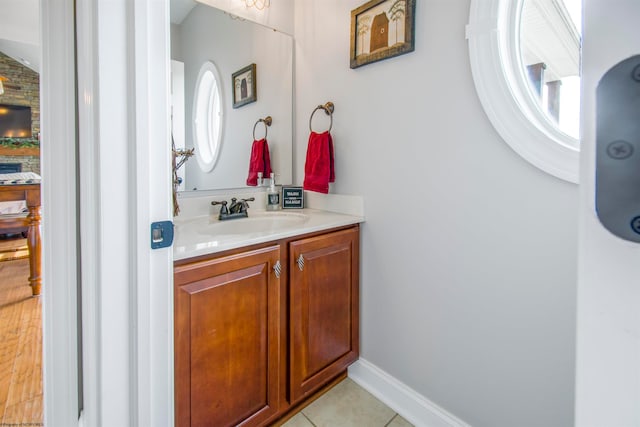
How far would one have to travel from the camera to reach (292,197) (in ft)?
6.13

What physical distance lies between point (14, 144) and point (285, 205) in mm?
6217

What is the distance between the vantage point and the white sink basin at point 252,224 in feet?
4.73

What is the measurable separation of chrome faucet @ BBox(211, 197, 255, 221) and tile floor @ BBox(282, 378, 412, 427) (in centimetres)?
98

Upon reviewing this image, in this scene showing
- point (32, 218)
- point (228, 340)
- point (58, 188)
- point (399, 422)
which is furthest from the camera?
point (32, 218)

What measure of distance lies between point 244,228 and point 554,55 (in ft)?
4.76

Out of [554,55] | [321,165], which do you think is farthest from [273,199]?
[554,55]

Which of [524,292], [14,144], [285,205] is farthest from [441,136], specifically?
[14,144]

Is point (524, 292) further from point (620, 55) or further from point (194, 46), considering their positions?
point (194, 46)

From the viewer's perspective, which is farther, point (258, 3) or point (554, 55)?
point (258, 3)

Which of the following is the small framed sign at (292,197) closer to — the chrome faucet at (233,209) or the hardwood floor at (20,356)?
the chrome faucet at (233,209)

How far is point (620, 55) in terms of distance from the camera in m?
0.24

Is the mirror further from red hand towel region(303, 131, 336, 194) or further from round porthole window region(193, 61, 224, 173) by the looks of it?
red hand towel region(303, 131, 336, 194)

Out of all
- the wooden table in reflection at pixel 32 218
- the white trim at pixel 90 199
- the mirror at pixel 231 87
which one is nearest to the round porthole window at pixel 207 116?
the mirror at pixel 231 87

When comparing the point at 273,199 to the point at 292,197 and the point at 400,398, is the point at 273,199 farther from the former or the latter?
the point at 400,398
